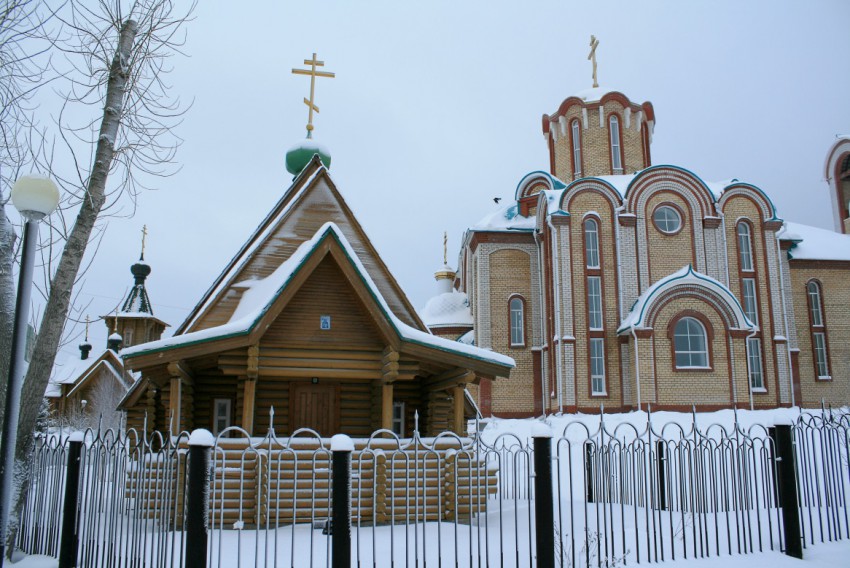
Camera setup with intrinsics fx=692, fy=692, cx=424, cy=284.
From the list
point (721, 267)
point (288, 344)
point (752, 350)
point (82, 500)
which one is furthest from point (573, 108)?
point (82, 500)

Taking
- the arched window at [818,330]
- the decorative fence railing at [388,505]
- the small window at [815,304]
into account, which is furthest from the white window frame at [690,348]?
the decorative fence railing at [388,505]

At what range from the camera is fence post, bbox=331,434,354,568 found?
5.34 m

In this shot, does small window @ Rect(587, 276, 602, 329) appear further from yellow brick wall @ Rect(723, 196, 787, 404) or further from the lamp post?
the lamp post

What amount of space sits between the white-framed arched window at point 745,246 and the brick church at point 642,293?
0.05 metres

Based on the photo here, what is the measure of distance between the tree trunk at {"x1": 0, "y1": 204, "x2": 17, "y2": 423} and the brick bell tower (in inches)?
993

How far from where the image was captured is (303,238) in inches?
498

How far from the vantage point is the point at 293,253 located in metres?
12.4

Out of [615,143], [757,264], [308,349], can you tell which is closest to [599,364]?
[757,264]

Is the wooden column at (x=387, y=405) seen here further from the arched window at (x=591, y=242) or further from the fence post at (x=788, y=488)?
the arched window at (x=591, y=242)

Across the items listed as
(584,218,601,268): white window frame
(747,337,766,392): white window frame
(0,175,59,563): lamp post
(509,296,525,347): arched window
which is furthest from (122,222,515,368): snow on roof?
(747,337,766,392): white window frame

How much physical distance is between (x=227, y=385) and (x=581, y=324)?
1523 cm

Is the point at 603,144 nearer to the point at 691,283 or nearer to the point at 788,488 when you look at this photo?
the point at 691,283

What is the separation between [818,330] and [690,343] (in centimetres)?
867

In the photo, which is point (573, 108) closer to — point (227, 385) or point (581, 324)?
point (581, 324)
